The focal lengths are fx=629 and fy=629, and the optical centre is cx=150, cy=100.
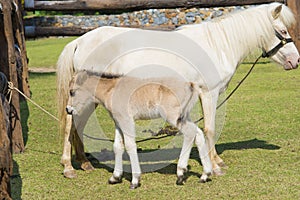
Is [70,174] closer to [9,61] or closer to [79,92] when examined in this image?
[79,92]

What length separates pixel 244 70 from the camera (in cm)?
1420

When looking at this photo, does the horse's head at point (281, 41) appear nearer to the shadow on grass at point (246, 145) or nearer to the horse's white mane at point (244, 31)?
the horse's white mane at point (244, 31)

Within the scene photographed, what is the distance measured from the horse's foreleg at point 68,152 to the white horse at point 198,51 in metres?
0.02

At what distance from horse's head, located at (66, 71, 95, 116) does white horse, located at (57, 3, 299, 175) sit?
431mm

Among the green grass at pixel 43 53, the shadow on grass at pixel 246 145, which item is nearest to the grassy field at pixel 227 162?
the shadow on grass at pixel 246 145

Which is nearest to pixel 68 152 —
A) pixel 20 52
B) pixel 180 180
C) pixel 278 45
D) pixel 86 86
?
pixel 86 86

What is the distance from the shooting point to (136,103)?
6.21m

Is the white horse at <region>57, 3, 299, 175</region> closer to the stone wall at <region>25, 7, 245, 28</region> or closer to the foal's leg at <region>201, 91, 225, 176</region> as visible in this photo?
the foal's leg at <region>201, 91, 225, 176</region>

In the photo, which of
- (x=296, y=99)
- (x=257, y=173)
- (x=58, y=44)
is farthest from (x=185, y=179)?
(x=58, y=44)

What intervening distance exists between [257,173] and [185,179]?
2.48ft

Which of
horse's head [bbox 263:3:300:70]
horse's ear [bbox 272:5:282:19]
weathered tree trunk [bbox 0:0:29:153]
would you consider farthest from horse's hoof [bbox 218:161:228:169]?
weathered tree trunk [bbox 0:0:29:153]

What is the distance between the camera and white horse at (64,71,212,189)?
6.11 metres

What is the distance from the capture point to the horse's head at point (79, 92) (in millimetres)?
6316

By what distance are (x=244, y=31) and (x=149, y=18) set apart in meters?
13.6
